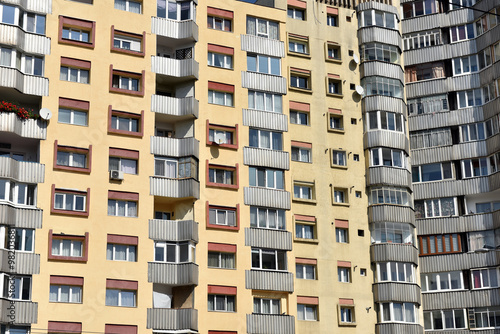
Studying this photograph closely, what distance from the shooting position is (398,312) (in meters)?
72.8

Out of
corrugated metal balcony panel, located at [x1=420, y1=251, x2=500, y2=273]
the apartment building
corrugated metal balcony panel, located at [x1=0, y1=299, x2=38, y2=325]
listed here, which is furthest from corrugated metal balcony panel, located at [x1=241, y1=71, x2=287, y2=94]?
corrugated metal balcony panel, located at [x1=0, y1=299, x2=38, y2=325]

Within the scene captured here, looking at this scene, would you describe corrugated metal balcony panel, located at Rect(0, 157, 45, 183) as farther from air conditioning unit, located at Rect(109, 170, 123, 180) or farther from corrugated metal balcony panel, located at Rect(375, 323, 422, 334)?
corrugated metal balcony panel, located at Rect(375, 323, 422, 334)

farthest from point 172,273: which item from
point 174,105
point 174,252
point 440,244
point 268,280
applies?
point 440,244

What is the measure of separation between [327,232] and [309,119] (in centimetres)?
974

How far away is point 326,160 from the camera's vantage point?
74938 mm

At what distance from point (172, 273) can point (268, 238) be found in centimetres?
851

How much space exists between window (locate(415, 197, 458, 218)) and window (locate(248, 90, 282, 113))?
15707 mm

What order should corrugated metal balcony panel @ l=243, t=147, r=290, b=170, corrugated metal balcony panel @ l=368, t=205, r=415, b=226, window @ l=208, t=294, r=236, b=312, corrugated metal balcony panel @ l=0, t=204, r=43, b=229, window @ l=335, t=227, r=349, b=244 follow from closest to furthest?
1. corrugated metal balcony panel @ l=0, t=204, r=43, b=229
2. window @ l=208, t=294, r=236, b=312
3. corrugated metal balcony panel @ l=243, t=147, r=290, b=170
4. window @ l=335, t=227, r=349, b=244
5. corrugated metal balcony panel @ l=368, t=205, r=415, b=226

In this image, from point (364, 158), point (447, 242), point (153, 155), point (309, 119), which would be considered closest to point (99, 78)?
point (153, 155)

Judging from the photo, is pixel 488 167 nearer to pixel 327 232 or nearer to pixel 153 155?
pixel 327 232

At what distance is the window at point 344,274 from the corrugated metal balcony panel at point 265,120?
39.7 ft

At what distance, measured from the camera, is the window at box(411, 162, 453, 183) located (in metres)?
79.2

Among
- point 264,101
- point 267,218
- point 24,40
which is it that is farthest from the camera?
point 264,101

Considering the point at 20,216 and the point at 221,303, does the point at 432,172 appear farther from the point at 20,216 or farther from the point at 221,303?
the point at 20,216
